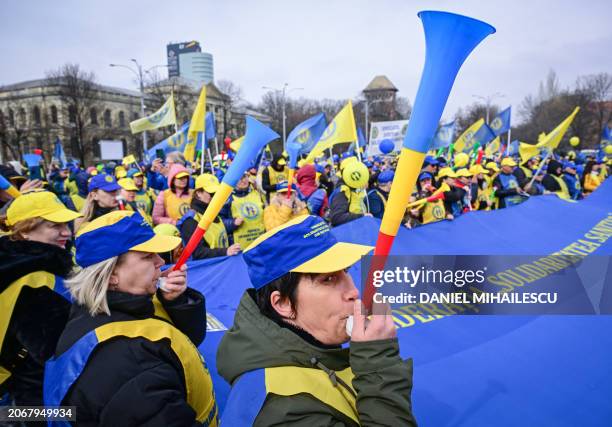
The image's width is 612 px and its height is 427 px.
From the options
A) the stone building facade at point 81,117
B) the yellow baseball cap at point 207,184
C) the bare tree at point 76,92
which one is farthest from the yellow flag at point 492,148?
the bare tree at point 76,92

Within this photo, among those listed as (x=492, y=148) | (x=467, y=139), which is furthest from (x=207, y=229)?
(x=492, y=148)

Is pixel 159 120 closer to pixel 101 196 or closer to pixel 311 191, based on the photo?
pixel 311 191

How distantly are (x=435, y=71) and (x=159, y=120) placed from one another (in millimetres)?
13347

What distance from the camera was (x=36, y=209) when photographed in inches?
117

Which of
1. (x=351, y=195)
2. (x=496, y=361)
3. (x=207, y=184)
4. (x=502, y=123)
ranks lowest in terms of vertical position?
(x=496, y=361)

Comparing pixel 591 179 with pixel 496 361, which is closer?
pixel 496 361

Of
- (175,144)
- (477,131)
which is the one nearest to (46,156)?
(175,144)

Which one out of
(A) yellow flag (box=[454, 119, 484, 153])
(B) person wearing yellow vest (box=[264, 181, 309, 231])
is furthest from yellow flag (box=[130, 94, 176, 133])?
(A) yellow flag (box=[454, 119, 484, 153])

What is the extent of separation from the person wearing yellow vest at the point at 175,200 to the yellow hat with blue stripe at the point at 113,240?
4742 mm

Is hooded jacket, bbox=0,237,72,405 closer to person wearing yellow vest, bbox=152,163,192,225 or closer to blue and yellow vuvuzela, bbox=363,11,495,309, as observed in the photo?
blue and yellow vuvuzela, bbox=363,11,495,309

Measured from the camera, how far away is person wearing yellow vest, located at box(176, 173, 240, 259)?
470cm

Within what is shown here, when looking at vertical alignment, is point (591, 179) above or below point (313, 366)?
below

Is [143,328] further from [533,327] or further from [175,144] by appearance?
[175,144]

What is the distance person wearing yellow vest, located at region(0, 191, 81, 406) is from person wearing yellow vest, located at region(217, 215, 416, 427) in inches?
57.7
